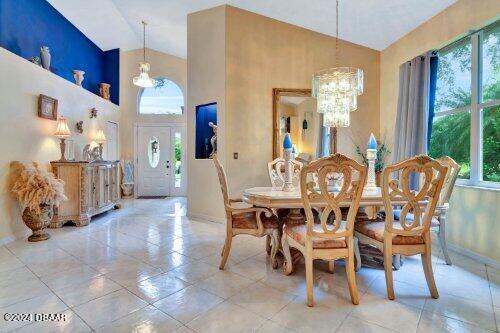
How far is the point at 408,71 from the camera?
148 inches

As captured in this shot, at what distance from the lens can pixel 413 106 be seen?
11.7 feet

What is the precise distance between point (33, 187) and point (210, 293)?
9.18ft

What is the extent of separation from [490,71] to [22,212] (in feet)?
18.4

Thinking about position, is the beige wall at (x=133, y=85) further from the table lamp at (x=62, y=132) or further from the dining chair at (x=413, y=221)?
the dining chair at (x=413, y=221)

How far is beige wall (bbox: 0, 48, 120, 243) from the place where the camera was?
3359mm

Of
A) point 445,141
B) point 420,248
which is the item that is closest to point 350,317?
point 420,248

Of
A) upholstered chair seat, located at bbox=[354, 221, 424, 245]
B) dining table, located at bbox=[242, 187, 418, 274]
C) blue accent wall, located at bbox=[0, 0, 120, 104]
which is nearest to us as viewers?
upholstered chair seat, located at bbox=[354, 221, 424, 245]

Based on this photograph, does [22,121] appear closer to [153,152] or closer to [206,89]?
[206,89]

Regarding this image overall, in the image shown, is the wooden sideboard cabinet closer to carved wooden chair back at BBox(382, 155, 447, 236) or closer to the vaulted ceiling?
the vaulted ceiling

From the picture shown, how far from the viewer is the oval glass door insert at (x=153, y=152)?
722cm

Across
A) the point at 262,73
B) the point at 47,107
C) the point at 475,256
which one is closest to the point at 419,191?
the point at 475,256

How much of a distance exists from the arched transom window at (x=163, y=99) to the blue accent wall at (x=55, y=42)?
0.69 metres

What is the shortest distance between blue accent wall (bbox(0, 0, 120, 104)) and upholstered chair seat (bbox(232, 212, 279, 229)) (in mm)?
4000

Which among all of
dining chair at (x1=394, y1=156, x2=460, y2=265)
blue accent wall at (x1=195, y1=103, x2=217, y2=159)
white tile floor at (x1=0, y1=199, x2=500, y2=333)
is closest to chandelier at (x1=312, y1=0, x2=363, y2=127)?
dining chair at (x1=394, y1=156, x2=460, y2=265)
